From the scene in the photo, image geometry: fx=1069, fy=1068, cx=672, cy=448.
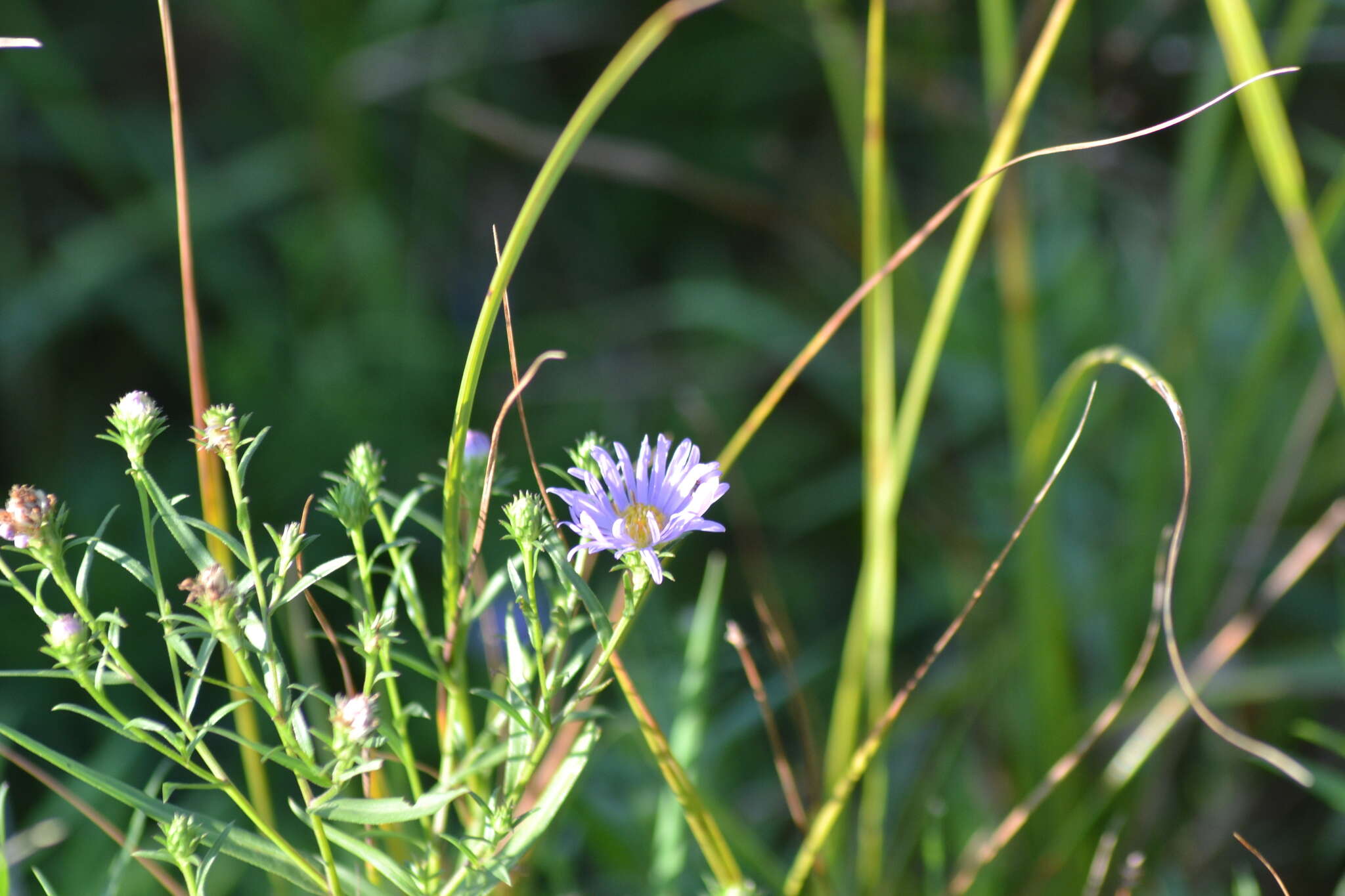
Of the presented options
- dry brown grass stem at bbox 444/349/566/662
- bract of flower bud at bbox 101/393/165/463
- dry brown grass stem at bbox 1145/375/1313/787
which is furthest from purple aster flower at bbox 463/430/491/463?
dry brown grass stem at bbox 1145/375/1313/787

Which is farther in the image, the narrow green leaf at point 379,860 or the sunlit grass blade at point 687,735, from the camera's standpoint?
the sunlit grass blade at point 687,735

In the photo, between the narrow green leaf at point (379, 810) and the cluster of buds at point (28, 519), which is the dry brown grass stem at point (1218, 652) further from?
the cluster of buds at point (28, 519)

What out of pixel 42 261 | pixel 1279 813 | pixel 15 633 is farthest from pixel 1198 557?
pixel 42 261

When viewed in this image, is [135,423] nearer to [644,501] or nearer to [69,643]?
[69,643]

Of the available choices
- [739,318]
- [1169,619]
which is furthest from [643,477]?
[739,318]

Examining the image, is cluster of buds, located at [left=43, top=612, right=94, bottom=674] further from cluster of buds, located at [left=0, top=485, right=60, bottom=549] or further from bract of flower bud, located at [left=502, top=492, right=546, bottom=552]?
bract of flower bud, located at [left=502, top=492, right=546, bottom=552]

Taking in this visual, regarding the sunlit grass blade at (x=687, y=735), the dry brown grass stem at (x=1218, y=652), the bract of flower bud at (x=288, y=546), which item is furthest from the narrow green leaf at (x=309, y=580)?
the dry brown grass stem at (x=1218, y=652)

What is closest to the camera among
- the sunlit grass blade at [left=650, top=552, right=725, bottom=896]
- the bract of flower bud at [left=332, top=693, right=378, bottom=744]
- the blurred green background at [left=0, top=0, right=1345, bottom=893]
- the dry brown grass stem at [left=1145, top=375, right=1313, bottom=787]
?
the bract of flower bud at [left=332, top=693, right=378, bottom=744]
